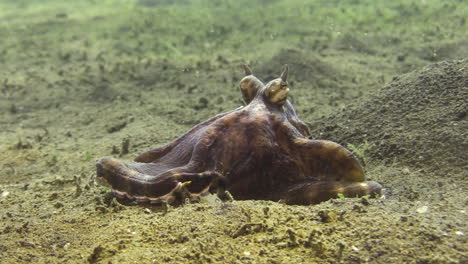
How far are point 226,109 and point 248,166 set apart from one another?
12.1 feet

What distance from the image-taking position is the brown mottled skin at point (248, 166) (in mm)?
2953

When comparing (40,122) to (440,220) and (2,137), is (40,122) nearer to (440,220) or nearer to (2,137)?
(2,137)

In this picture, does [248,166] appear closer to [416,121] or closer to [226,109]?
[416,121]

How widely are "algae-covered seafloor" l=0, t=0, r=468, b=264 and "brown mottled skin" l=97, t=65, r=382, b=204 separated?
16cm

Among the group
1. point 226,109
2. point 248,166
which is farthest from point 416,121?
point 226,109

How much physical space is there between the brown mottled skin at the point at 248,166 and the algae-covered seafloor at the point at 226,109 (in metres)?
0.16

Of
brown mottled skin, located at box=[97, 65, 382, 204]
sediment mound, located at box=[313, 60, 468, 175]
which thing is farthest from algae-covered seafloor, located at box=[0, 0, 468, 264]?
brown mottled skin, located at box=[97, 65, 382, 204]

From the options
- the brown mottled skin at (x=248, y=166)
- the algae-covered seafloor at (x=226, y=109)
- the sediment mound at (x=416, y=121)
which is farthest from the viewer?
the sediment mound at (x=416, y=121)

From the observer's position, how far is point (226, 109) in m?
6.71

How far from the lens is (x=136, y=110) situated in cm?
716

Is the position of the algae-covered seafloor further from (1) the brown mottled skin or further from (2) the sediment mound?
(1) the brown mottled skin

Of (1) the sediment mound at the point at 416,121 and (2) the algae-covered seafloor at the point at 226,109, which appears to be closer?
(2) the algae-covered seafloor at the point at 226,109

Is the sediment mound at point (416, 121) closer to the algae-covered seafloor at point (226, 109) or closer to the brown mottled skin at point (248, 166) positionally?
the algae-covered seafloor at point (226, 109)

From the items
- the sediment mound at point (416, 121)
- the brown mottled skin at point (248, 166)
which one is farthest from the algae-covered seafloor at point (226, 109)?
the brown mottled skin at point (248, 166)
